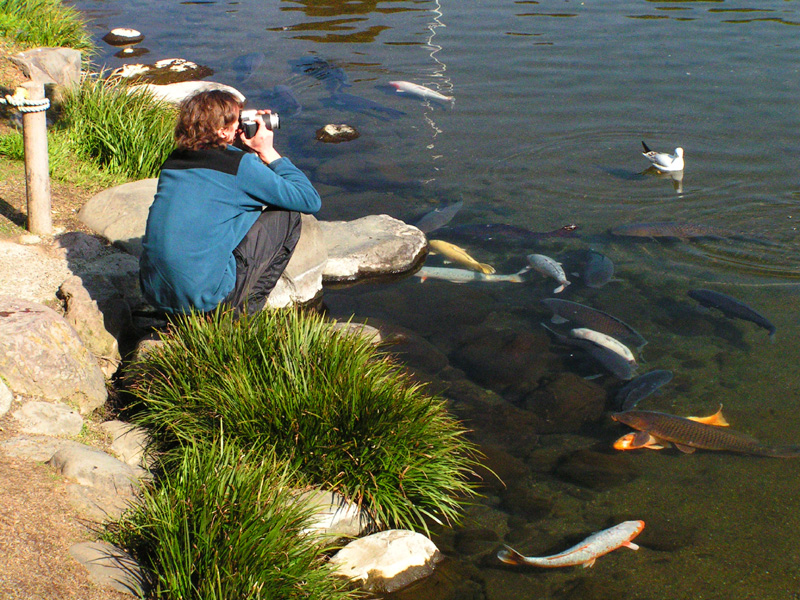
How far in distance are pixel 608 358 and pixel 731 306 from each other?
1.35m

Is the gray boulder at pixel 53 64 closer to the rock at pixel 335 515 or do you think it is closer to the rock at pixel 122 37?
the rock at pixel 122 37

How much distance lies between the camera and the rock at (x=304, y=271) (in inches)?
234

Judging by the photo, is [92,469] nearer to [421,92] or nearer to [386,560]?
[386,560]

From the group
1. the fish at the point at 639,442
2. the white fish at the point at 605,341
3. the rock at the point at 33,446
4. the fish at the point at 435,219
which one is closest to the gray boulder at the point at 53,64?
the fish at the point at 435,219

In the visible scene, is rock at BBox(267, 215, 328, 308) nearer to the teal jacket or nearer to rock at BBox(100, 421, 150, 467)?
the teal jacket

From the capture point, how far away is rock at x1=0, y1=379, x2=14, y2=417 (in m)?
3.67

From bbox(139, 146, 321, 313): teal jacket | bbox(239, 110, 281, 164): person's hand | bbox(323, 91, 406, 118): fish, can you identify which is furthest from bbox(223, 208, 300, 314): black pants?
bbox(323, 91, 406, 118): fish

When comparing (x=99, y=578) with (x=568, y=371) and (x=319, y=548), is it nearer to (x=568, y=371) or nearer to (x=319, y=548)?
(x=319, y=548)

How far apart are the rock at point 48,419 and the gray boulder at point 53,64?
5514mm

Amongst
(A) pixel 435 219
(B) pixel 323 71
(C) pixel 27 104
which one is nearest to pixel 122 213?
(C) pixel 27 104

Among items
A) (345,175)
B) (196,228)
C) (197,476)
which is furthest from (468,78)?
(197,476)

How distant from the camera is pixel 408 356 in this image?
5.61 m

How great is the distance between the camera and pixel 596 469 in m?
4.50

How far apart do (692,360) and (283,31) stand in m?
12.5
